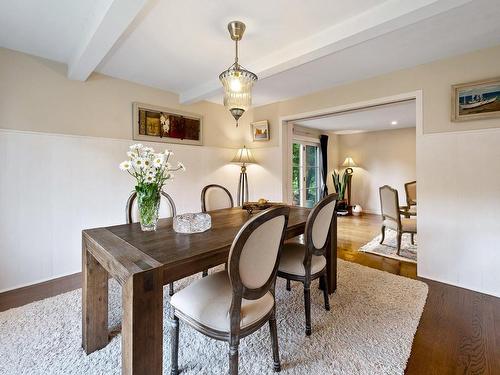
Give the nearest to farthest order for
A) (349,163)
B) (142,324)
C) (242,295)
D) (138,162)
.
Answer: (142,324) → (242,295) → (138,162) → (349,163)

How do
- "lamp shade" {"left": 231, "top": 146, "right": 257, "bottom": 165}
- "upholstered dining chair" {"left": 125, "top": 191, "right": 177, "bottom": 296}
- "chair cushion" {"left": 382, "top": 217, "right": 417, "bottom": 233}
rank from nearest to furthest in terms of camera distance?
"upholstered dining chair" {"left": 125, "top": 191, "right": 177, "bottom": 296}, "chair cushion" {"left": 382, "top": 217, "right": 417, "bottom": 233}, "lamp shade" {"left": 231, "top": 146, "right": 257, "bottom": 165}

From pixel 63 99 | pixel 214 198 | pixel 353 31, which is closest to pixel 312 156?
pixel 214 198

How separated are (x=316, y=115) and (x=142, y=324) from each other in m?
3.27

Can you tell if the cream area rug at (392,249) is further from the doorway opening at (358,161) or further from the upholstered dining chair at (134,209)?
the upholstered dining chair at (134,209)

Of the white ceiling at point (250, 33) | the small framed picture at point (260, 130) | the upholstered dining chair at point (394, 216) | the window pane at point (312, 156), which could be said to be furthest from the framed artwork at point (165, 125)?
the window pane at point (312, 156)

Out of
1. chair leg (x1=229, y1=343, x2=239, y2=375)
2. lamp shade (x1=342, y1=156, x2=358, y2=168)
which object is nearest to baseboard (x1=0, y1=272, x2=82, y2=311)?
chair leg (x1=229, y1=343, x2=239, y2=375)

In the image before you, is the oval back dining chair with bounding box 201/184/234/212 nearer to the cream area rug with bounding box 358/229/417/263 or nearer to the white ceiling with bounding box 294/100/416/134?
the white ceiling with bounding box 294/100/416/134

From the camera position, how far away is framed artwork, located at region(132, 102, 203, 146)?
3.08m

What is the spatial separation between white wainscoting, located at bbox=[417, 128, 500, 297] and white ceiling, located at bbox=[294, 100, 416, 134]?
1777 mm

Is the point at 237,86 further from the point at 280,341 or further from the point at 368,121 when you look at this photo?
the point at 368,121

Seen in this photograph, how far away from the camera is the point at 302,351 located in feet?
4.96

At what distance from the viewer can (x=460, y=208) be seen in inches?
93.3

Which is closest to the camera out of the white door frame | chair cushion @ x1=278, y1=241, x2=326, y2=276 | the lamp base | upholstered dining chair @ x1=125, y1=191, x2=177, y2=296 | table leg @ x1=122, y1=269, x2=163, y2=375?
table leg @ x1=122, y1=269, x2=163, y2=375

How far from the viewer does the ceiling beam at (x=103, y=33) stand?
146 centimetres
